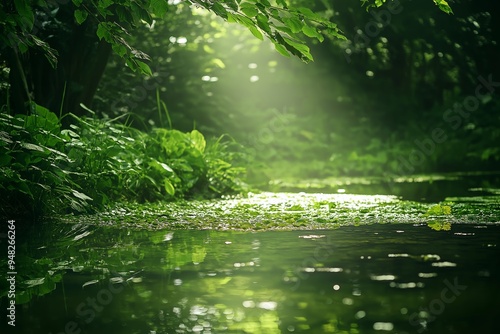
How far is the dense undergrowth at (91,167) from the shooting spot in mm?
5484

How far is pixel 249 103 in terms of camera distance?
16.1 metres

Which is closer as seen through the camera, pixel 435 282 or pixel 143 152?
pixel 435 282

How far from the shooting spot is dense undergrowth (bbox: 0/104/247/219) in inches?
216

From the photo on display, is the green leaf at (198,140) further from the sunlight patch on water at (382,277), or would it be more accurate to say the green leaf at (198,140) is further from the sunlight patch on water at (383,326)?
the sunlight patch on water at (383,326)

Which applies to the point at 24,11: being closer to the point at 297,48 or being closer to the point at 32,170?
the point at 297,48

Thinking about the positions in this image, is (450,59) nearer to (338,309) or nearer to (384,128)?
(384,128)

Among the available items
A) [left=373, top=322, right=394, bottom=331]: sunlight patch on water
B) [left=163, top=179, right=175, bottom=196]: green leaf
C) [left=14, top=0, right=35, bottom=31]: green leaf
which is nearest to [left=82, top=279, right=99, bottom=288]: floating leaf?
[left=373, top=322, right=394, bottom=331]: sunlight patch on water

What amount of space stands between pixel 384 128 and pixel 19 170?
519 inches

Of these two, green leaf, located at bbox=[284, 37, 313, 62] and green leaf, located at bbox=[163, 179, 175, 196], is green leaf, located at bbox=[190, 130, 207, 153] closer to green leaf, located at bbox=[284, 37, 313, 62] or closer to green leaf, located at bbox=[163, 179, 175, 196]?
green leaf, located at bbox=[163, 179, 175, 196]

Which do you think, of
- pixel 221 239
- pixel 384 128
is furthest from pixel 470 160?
pixel 221 239

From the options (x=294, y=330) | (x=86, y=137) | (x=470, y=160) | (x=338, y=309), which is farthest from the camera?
(x=470, y=160)

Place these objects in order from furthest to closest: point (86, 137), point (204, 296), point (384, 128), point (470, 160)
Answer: point (384, 128) < point (470, 160) < point (86, 137) < point (204, 296)

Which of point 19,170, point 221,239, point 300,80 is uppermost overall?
point 300,80

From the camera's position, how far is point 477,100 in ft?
53.8
